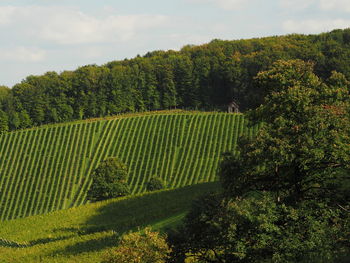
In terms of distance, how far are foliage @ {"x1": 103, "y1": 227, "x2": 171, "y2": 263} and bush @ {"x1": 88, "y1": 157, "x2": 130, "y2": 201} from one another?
132 feet

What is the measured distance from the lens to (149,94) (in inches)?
6339

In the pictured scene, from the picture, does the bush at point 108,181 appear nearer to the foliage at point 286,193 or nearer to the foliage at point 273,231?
the foliage at point 286,193

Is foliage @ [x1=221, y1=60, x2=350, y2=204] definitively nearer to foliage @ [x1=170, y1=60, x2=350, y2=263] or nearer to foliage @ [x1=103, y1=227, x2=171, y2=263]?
foliage @ [x1=170, y1=60, x2=350, y2=263]

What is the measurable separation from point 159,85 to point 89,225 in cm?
11233

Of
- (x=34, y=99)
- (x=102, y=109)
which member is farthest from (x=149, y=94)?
(x=34, y=99)

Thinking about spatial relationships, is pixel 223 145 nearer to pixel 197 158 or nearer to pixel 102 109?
Answer: pixel 197 158

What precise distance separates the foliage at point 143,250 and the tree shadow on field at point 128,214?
49.7 ft

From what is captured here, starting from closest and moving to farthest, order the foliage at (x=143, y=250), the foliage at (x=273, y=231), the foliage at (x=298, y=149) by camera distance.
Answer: the foliage at (x=273, y=231), the foliage at (x=298, y=149), the foliage at (x=143, y=250)

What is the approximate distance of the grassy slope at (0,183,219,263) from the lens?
49.4 m

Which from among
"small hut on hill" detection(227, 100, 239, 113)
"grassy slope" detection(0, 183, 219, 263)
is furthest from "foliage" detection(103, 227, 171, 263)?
"small hut on hill" detection(227, 100, 239, 113)

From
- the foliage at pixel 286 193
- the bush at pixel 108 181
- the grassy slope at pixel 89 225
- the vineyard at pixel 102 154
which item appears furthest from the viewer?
the vineyard at pixel 102 154

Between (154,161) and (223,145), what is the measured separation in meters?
15.9

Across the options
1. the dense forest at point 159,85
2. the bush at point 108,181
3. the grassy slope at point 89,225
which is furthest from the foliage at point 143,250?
the dense forest at point 159,85

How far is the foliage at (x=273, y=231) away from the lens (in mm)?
28391
